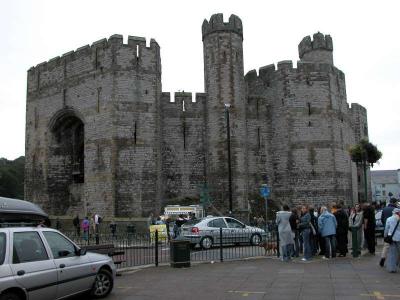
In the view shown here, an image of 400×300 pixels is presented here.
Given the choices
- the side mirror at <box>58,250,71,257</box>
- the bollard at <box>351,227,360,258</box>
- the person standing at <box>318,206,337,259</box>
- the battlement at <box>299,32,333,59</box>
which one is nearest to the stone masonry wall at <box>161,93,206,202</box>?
the battlement at <box>299,32,333,59</box>

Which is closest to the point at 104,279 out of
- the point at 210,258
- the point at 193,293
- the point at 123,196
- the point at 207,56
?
the point at 193,293

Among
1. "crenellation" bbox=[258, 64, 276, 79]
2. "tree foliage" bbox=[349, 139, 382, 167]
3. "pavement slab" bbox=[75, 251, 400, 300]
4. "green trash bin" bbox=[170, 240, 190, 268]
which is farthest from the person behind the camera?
"crenellation" bbox=[258, 64, 276, 79]

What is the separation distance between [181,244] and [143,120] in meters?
16.8

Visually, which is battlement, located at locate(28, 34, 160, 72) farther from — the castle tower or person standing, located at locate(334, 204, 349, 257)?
person standing, located at locate(334, 204, 349, 257)

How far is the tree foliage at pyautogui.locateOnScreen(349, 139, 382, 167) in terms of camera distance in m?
33.3

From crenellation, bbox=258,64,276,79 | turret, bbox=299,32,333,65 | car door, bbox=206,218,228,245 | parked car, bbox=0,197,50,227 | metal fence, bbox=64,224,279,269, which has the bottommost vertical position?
metal fence, bbox=64,224,279,269

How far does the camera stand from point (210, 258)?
15086mm

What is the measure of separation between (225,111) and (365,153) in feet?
34.3

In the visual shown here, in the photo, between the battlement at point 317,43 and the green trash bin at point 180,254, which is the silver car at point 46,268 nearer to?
the green trash bin at point 180,254

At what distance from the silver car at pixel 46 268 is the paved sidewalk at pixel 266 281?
0.62 m

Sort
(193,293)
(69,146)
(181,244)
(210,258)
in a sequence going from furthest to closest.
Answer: (69,146) < (210,258) < (181,244) < (193,293)

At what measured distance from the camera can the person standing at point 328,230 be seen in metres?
13.9

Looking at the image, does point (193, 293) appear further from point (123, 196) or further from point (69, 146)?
point (69, 146)

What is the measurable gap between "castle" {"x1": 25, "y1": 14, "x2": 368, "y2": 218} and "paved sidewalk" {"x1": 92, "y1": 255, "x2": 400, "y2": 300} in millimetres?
15691
